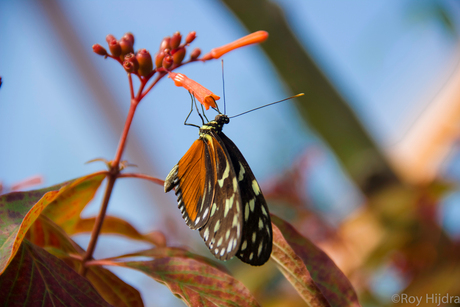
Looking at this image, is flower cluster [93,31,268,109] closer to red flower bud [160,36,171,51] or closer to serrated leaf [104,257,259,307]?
red flower bud [160,36,171,51]

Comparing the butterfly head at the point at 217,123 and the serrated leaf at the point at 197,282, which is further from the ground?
the butterfly head at the point at 217,123

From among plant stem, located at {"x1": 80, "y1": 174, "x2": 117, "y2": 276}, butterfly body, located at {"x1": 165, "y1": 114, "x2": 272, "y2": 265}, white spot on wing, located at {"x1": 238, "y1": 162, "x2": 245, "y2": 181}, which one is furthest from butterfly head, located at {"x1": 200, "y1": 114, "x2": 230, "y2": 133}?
plant stem, located at {"x1": 80, "y1": 174, "x2": 117, "y2": 276}

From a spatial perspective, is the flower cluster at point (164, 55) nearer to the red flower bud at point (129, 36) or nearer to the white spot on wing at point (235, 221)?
the red flower bud at point (129, 36)

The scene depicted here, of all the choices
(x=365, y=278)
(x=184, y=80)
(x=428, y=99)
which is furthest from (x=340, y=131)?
(x=428, y=99)

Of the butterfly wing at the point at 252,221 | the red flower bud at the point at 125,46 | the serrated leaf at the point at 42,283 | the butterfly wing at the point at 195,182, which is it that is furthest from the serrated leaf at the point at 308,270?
the red flower bud at the point at 125,46

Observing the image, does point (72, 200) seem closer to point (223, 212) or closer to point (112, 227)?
point (112, 227)

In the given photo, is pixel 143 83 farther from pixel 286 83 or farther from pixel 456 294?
pixel 286 83
